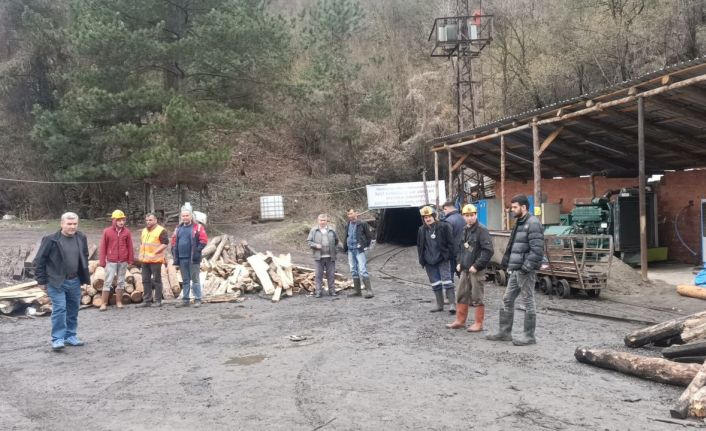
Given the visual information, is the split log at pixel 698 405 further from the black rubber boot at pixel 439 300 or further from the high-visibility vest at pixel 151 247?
the high-visibility vest at pixel 151 247

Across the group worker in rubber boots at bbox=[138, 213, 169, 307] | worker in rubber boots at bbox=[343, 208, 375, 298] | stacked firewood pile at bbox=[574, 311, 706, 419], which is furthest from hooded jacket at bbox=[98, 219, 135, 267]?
stacked firewood pile at bbox=[574, 311, 706, 419]

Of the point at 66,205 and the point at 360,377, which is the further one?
the point at 66,205

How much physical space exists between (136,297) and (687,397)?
35.3ft

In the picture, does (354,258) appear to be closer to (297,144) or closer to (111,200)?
(111,200)

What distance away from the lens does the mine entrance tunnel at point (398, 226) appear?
2912 centimetres

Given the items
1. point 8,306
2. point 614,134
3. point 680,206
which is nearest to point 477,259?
point 8,306

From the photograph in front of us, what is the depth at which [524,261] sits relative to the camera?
7156mm

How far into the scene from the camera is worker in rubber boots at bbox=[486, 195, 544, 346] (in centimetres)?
708

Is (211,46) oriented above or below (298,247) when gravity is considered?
above

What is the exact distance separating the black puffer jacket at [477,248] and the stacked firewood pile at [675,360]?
6.17ft

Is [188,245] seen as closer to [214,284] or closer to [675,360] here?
[214,284]

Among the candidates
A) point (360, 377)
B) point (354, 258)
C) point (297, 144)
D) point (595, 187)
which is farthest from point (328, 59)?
point (360, 377)

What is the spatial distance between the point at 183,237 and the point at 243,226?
1589 centimetres

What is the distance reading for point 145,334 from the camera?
9000 millimetres
